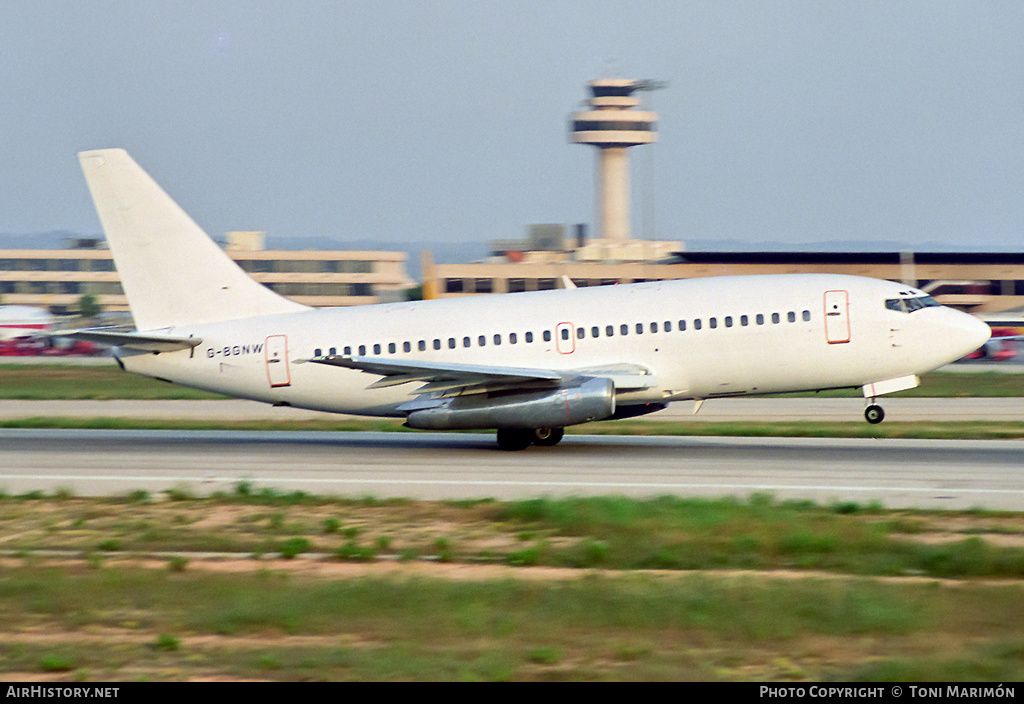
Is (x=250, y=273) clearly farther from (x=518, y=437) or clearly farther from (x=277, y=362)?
(x=518, y=437)

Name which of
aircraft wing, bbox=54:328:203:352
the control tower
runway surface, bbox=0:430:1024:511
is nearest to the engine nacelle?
runway surface, bbox=0:430:1024:511

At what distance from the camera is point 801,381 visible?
2544cm

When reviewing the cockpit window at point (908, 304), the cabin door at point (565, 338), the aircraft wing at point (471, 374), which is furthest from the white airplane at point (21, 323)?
the cockpit window at point (908, 304)

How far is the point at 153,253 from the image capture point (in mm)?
27359

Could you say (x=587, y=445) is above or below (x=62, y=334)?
below

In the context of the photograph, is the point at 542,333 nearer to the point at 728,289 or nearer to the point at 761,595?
the point at 728,289

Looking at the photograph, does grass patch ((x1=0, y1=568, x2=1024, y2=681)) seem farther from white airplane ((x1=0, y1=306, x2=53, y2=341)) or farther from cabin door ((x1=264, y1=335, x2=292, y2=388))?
white airplane ((x1=0, y1=306, x2=53, y2=341))

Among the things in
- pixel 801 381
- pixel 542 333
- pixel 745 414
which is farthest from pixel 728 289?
pixel 745 414

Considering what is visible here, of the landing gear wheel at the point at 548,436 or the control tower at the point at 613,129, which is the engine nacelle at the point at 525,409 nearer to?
the landing gear wheel at the point at 548,436

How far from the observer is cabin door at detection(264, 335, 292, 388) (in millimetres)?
26828

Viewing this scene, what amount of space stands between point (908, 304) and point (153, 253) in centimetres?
1829

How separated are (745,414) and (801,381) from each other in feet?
34.7

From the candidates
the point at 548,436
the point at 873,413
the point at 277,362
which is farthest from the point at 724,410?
the point at 277,362

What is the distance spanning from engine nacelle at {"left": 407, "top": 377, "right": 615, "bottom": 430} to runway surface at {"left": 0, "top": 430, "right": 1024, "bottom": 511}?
2.64 ft
